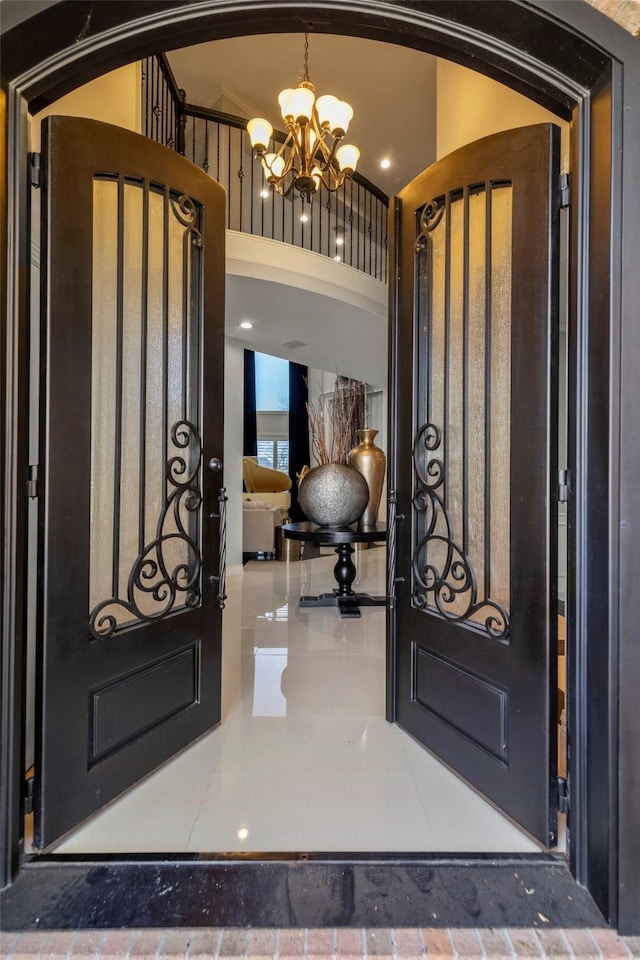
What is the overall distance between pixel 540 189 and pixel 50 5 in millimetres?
1361

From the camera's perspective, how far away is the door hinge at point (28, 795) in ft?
→ 4.14

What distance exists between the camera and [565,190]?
1.30 m

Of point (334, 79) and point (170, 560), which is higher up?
point (334, 79)

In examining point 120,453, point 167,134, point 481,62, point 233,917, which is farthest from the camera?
point 167,134

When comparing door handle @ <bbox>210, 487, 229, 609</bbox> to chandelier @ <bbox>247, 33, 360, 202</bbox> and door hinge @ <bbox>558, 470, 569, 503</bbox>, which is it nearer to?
door hinge @ <bbox>558, 470, 569, 503</bbox>

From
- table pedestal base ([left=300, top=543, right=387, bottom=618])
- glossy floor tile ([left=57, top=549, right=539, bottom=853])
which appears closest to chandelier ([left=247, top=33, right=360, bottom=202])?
table pedestal base ([left=300, top=543, right=387, bottom=618])

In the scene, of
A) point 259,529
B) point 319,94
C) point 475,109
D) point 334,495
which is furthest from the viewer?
point 259,529

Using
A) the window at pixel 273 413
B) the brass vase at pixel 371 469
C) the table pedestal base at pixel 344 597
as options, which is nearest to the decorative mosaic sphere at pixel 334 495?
the brass vase at pixel 371 469

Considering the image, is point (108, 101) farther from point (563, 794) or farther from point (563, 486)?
point (563, 794)

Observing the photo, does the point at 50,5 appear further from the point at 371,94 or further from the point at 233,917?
the point at 371,94

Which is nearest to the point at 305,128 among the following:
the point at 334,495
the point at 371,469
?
the point at 371,469

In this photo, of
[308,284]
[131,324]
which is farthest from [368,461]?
[131,324]

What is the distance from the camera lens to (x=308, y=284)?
12.9 feet

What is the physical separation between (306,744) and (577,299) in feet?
5.90
